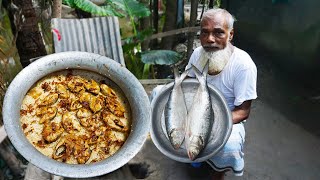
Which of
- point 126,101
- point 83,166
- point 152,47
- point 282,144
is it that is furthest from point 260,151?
point 152,47

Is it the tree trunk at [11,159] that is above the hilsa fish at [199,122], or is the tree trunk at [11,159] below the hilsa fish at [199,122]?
below

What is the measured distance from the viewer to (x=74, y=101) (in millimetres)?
2555

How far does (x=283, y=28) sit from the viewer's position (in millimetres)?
5922

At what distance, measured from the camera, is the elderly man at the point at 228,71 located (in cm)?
252

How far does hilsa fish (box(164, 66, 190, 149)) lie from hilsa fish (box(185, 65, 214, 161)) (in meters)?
0.04

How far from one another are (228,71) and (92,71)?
1074 millimetres

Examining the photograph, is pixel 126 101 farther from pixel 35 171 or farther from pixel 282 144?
pixel 282 144

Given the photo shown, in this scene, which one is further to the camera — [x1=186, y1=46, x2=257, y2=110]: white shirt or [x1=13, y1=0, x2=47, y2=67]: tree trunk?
[x1=13, y1=0, x2=47, y2=67]: tree trunk

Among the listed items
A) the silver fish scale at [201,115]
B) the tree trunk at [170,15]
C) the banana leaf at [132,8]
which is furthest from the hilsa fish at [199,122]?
the tree trunk at [170,15]

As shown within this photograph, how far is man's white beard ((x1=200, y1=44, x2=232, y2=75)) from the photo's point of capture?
2598mm

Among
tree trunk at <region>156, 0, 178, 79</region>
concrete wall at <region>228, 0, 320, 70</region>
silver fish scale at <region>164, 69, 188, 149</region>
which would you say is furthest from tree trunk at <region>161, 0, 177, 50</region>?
silver fish scale at <region>164, 69, 188, 149</region>

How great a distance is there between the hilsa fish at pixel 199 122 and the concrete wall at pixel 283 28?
352cm

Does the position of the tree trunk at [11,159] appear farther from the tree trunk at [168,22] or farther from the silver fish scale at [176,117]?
the tree trunk at [168,22]

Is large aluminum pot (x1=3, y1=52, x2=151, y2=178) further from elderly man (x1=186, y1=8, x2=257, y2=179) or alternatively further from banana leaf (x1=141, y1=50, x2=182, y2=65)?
banana leaf (x1=141, y1=50, x2=182, y2=65)
